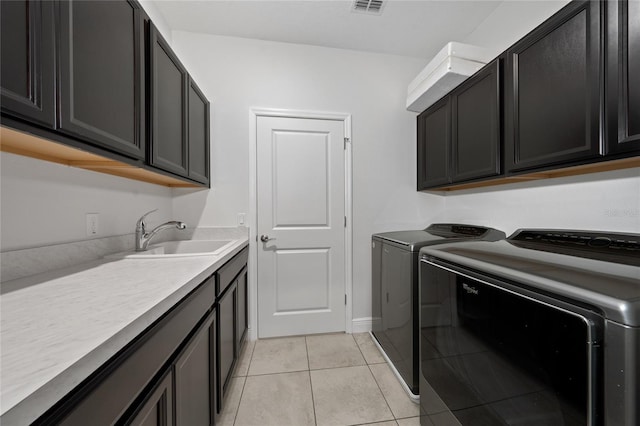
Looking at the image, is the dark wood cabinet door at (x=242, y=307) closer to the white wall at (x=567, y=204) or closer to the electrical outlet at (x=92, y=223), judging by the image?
the electrical outlet at (x=92, y=223)

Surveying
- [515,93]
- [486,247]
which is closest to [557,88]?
[515,93]

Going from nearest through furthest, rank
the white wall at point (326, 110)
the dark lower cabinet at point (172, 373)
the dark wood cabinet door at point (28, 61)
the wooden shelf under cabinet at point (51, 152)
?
the dark lower cabinet at point (172, 373), the dark wood cabinet door at point (28, 61), the wooden shelf under cabinet at point (51, 152), the white wall at point (326, 110)

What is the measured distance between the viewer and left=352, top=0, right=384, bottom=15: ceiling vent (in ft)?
6.02

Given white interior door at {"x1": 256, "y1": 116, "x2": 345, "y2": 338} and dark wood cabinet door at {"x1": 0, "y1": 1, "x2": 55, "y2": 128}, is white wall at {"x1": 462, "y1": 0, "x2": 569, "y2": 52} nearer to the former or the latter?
white interior door at {"x1": 256, "y1": 116, "x2": 345, "y2": 338}

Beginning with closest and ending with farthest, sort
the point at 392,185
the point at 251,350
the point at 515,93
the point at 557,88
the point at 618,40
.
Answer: the point at 618,40
the point at 557,88
the point at 515,93
the point at 251,350
the point at 392,185

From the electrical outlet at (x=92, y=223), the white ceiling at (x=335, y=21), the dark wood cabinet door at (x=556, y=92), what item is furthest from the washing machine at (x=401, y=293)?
the electrical outlet at (x=92, y=223)

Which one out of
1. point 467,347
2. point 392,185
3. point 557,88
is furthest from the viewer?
point 392,185

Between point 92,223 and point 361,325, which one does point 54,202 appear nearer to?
point 92,223

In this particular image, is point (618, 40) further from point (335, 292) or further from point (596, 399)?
point (335, 292)

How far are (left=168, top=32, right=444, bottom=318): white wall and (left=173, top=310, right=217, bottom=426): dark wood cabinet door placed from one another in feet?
4.06

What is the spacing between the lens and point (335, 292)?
2377mm

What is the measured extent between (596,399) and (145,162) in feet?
6.08

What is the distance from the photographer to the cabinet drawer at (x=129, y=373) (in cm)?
46

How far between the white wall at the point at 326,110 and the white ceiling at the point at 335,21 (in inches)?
4.0
